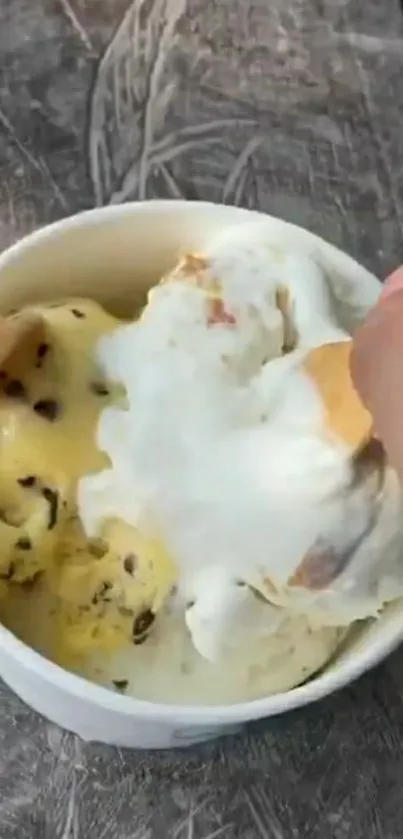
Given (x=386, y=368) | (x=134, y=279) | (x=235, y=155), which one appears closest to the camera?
(x=386, y=368)

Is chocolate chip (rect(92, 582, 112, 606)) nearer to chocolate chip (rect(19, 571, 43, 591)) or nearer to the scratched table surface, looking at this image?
chocolate chip (rect(19, 571, 43, 591))

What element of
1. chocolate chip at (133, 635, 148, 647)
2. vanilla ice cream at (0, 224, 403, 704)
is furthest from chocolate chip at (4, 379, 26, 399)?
chocolate chip at (133, 635, 148, 647)

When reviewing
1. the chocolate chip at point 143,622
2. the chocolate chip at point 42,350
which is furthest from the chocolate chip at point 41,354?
the chocolate chip at point 143,622

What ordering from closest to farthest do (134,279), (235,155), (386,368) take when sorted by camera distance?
1. (386,368)
2. (134,279)
3. (235,155)

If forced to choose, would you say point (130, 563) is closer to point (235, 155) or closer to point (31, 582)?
point (31, 582)

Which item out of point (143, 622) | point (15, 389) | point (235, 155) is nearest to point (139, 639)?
point (143, 622)

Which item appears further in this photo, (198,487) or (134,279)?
(134,279)
